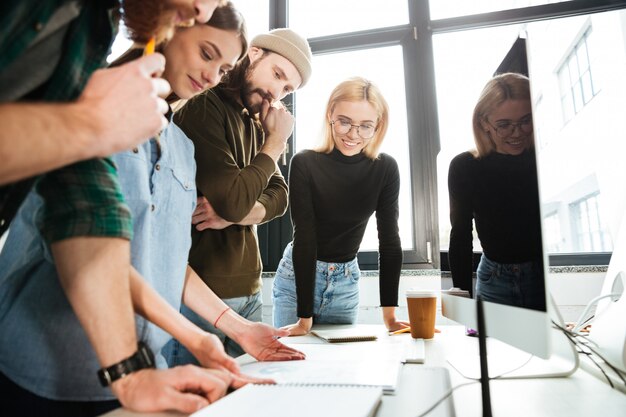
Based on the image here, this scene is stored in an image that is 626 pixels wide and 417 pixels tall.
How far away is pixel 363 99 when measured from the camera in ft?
5.27

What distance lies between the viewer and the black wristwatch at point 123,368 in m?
0.49

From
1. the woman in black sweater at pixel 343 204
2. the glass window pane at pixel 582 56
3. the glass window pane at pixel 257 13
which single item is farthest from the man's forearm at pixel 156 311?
the glass window pane at pixel 582 56

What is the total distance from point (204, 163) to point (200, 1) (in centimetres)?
56

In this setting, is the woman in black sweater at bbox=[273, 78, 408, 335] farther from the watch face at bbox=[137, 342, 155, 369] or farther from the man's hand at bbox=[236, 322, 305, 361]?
the watch face at bbox=[137, 342, 155, 369]

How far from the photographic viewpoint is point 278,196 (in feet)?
4.62

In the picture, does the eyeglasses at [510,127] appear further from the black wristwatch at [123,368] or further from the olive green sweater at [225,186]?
the olive green sweater at [225,186]

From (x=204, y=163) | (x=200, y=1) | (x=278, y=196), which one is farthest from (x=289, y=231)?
(x=200, y=1)

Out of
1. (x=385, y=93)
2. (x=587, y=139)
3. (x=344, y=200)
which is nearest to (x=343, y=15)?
(x=385, y=93)

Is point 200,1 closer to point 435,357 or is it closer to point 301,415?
point 301,415

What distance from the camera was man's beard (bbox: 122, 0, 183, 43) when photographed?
1.70 feet

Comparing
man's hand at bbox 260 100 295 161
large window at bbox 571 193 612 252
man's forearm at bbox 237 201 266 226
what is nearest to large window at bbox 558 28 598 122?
large window at bbox 571 193 612 252

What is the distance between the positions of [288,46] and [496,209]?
40.2 inches

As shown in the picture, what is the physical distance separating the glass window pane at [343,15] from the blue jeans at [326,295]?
1.93 meters

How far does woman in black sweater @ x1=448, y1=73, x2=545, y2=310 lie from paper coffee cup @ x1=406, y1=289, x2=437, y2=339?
34 cm
